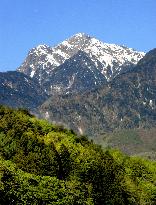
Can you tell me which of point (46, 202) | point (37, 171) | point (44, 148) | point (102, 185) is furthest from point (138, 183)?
point (46, 202)

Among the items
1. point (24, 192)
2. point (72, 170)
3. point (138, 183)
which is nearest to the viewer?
point (24, 192)

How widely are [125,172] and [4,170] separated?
93145 millimetres

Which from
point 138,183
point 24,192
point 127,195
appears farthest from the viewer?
point 138,183

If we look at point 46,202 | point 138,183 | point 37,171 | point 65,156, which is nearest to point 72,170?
point 65,156

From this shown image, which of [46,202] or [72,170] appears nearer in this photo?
[46,202]

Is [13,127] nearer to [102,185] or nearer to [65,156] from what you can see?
[65,156]

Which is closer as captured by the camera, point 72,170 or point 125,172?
point 72,170

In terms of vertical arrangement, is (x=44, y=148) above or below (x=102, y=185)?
above

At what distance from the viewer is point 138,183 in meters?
176

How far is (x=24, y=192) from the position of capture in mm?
93562

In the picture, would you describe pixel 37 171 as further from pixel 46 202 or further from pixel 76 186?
pixel 46 202

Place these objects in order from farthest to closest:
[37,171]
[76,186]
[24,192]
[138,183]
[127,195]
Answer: [138,183]
[127,195]
[37,171]
[76,186]
[24,192]

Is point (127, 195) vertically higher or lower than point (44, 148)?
lower

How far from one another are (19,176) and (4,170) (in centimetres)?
477
